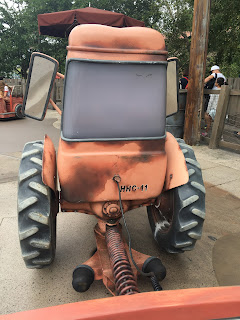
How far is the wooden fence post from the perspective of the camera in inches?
250

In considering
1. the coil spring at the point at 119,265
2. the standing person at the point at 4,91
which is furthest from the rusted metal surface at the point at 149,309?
the standing person at the point at 4,91

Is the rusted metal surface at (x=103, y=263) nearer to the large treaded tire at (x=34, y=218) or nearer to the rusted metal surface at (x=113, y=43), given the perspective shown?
the large treaded tire at (x=34, y=218)

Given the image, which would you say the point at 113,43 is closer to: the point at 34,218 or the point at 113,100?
the point at 113,100

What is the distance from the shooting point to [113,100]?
206 centimetres

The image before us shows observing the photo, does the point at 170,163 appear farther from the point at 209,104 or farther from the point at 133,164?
the point at 209,104

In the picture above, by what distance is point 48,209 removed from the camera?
2.12m

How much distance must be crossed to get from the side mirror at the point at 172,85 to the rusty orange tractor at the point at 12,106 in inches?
359

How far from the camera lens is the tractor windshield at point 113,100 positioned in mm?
1991

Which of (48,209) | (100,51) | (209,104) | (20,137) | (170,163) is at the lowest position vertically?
(20,137)

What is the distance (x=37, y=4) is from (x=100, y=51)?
21.1m

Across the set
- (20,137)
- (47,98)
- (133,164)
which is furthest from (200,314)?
(20,137)

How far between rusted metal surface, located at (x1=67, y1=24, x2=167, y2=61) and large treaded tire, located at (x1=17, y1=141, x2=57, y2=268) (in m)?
0.96

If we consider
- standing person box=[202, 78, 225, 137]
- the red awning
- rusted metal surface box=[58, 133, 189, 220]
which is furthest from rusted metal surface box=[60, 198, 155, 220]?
the red awning

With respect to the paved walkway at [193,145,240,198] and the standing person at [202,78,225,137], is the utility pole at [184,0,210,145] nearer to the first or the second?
the paved walkway at [193,145,240,198]
